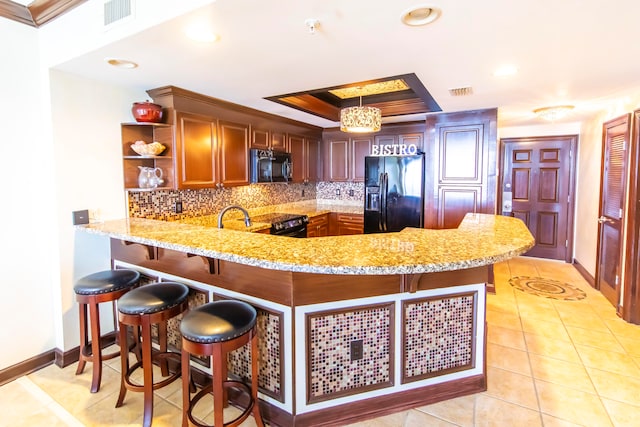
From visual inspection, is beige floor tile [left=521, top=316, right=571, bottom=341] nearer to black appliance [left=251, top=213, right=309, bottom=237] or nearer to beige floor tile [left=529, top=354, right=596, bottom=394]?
beige floor tile [left=529, top=354, right=596, bottom=394]

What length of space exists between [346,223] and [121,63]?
3.63 m

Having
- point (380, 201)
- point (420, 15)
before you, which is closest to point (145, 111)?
point (420, 15)

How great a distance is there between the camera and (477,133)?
394cm

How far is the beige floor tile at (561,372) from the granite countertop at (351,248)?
1038mm

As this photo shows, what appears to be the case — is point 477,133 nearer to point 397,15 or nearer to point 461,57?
point 461,57

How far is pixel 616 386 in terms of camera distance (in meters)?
2.27

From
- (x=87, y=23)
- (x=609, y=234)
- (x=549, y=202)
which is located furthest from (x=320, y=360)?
(x=549, y=202)

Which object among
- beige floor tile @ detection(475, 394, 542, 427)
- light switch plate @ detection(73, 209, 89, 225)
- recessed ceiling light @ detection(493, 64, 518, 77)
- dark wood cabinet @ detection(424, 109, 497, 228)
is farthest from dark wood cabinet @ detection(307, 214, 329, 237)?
beige floor tile @ detection(475, 394, 542, 427)

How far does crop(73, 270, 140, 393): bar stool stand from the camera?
7.10 ft

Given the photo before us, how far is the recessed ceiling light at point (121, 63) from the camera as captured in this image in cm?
229

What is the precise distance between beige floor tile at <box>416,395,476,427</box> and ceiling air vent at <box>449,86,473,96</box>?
8.05 feet

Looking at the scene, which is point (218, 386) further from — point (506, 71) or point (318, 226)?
point (318, 226)

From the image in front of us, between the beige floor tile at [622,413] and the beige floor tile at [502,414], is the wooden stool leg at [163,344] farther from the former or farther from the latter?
the beige floor tile at [622,413]

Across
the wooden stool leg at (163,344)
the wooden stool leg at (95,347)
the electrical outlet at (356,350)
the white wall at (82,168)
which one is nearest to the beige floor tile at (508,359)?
the electrical outlet at (356,350)
